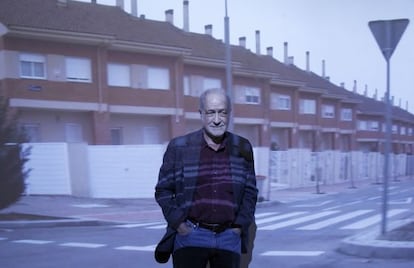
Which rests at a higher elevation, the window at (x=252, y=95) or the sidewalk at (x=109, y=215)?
the window at (x=252, y=95)

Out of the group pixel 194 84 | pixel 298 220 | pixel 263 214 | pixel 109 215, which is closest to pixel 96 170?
pixel 109 215

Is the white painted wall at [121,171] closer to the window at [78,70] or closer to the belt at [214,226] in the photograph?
the window at [78,70]

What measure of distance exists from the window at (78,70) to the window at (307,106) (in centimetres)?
2263

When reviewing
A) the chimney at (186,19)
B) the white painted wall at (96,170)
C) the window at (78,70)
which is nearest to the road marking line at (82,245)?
the white painted wall at (96,170)

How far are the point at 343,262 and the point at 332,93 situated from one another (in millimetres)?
43198

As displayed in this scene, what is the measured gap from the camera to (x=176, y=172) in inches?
133

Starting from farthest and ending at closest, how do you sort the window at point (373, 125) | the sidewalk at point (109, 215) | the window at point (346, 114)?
the window at point (373, 125)
the window at point (346, 114)
the sidewalk at point (109, 215)

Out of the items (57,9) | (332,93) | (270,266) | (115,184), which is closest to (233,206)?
(270,266)

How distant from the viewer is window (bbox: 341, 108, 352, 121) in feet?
169

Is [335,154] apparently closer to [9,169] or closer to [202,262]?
[9,169]

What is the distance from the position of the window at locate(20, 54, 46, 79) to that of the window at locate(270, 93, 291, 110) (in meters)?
19.4

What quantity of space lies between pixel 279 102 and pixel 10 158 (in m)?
29.2

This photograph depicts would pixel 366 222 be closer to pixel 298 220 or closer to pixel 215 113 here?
pixel 298 220

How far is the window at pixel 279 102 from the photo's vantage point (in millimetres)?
39403
